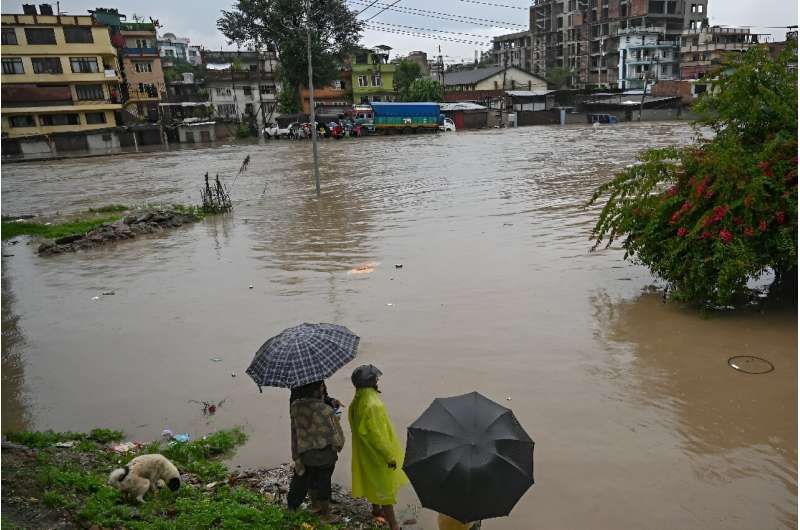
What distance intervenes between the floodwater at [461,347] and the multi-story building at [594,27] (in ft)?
228

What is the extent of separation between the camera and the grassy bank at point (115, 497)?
3.99 meters

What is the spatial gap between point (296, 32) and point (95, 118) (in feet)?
61.9

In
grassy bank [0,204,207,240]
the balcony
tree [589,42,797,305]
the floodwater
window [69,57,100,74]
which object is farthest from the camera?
the balcony

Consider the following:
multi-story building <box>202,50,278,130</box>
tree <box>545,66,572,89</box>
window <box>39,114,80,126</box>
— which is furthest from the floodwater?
tree <box>545,66,572,89</box>

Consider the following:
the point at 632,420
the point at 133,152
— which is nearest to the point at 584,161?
the point at 632,420

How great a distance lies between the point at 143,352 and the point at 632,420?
6.27m

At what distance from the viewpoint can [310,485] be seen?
434 cm

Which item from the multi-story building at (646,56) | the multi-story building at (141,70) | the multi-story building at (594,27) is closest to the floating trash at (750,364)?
the multi-story building at (141,70)

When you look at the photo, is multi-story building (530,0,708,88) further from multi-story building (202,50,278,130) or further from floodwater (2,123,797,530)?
floodwater (2,123,797,530)

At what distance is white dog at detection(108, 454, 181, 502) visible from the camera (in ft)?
14.4

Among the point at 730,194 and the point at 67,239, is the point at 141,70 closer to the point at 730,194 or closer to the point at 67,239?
the point at 67,239

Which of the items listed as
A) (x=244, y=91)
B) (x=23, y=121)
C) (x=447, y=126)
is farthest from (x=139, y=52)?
(x=447, y=126)

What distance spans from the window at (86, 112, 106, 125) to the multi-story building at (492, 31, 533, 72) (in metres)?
60.7

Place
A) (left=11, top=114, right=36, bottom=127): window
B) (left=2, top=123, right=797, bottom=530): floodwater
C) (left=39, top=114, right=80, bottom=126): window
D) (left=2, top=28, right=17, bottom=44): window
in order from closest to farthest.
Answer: (left=2, top=123, right=797, bottom=530): floodwater
(left=2, top=28, right=17, bottom=44): window
(left=11, top=114, right=36, bottom=127): window
(left=39, top=114, right=80, bottom=126): window
